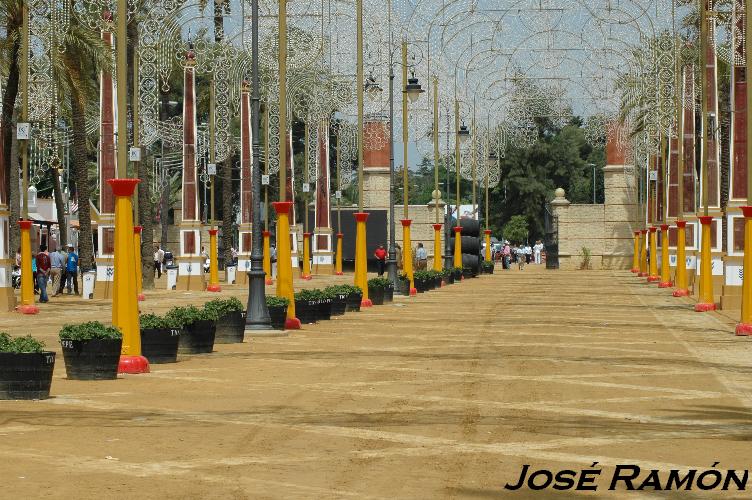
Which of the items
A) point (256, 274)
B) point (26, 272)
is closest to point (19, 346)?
point (256, 274)

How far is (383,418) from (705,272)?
912 inches

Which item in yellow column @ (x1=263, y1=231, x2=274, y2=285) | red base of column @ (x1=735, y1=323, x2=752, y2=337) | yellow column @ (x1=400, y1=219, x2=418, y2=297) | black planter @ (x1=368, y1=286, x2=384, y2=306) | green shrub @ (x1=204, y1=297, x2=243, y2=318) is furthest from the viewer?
yellow column @ (x1=400, y1=219, x2=418, y2=297)

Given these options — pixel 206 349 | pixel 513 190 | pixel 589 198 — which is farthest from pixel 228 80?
pixel 589 198

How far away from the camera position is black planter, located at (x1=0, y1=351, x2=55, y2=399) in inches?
610

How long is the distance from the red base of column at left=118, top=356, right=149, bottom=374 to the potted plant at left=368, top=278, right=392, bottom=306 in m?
22.2

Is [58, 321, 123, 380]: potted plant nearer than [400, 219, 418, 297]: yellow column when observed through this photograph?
Yes

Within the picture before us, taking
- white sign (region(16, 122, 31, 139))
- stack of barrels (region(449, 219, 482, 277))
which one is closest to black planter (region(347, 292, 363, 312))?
white sign (region(16, 122, 31, 139))

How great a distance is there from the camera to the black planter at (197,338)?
22641mm

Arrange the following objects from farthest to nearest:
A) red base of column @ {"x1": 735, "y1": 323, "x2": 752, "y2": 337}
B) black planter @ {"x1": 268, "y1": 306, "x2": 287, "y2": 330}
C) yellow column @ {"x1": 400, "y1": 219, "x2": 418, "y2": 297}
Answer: yellow column @ {"x1": 400, "y1": 219, "x2": 418, "y2": 297}
black planter @ {"x1": 268, "y1": 306, "x2": 287, "y2": 330}
red base of column @ {"x1": 735, "y1": 323, "x2": 752, "y2": 337}

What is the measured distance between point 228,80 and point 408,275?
11.3 metres

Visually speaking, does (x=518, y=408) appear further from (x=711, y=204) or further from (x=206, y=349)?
(x=711, y=204)

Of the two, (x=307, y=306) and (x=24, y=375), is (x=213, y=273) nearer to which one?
(x=307, y=306)

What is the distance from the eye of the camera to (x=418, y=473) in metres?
10.8

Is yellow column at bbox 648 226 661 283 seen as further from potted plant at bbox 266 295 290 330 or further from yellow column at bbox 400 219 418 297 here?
potted plant at bbox 266 295 290 330
